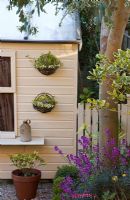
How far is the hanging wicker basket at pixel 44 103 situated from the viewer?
556 centimetres

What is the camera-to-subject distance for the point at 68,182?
388cm

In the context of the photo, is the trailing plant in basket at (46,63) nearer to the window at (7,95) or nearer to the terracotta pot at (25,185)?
the window at (7,95)

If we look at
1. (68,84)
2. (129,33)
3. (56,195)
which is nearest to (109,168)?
(56,195)

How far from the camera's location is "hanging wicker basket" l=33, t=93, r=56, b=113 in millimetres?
5559

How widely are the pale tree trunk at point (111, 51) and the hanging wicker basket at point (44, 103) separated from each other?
1.33 metres

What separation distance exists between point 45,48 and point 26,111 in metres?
1.01

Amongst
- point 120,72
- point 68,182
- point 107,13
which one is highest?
point 107,13

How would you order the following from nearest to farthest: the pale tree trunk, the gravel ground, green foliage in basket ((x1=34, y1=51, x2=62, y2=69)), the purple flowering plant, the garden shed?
the purple flowering plant < the pale tree trunk < the gravel ground < green foliage in basket ((x1=34, y1=51, x2=62, y2=69)) < the garden shed

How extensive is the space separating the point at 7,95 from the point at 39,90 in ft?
1.66

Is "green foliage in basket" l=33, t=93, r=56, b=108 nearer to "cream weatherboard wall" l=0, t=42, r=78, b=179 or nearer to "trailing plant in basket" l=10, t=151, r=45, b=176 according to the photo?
"cream weatherboard wall" l=0, t=42, r=78, b=179

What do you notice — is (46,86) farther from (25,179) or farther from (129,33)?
(129,33)

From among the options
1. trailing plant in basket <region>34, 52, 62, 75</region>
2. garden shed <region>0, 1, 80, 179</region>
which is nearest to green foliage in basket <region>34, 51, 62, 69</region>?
trailing plant in basket <region>34, 52, 62, 75</region>

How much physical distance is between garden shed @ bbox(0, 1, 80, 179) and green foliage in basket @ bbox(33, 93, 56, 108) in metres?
0.11

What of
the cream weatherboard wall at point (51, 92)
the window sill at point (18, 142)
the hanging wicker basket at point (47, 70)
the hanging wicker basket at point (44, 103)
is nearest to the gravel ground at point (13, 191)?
the cream weatherboard wall at point (51, 92)
